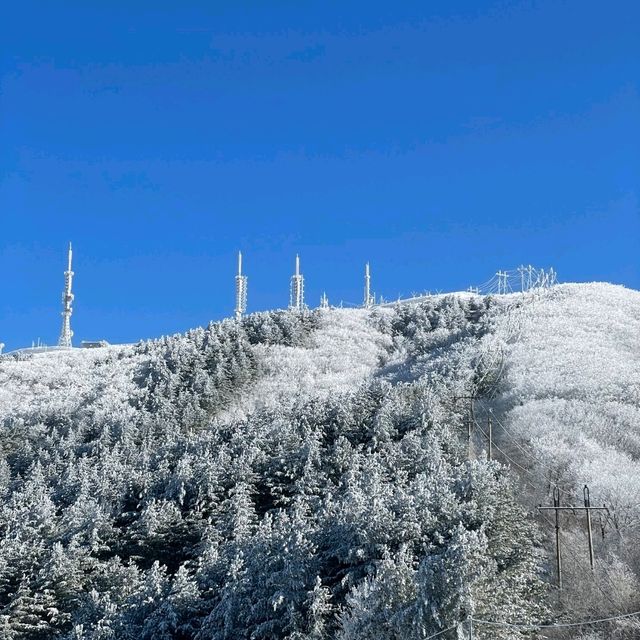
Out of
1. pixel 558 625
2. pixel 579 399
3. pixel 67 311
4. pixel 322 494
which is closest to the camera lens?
pixel 558 625

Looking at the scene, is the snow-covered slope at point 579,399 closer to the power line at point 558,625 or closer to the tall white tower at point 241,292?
the power line at point 558,625

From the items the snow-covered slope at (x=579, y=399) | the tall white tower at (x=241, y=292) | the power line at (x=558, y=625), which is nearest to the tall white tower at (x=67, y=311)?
the tall white tower at (x=241, y=292)

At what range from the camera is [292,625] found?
33.0 metres

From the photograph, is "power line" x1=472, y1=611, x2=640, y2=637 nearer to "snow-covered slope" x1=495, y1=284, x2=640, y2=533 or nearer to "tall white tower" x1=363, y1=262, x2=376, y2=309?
"snow-covered slope" x1=495, y1=284, x2=640, y2=533

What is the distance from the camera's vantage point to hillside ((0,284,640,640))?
33.4 m

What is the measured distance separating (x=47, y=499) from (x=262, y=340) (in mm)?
56030

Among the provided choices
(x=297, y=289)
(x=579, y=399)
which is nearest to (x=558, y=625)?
(x=579, y=399)

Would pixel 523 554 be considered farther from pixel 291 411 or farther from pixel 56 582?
pixel 291 411

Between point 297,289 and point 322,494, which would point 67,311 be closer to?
point 297,289

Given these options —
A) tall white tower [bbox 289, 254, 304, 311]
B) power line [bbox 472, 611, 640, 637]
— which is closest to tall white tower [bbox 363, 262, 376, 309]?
tall white tower [bbox 289, 254, 304, 311]

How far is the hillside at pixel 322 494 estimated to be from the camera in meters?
33.4

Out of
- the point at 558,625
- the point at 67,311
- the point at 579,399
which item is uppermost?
the point at 67,311

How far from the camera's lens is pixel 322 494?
158ft

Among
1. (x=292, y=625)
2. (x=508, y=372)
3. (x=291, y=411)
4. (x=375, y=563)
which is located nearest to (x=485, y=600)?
(x=375, y=563)
